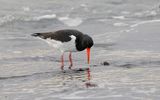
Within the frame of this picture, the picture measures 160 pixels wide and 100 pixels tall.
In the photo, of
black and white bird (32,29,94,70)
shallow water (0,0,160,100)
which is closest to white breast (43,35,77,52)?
black and white bird (32,29,94,70)

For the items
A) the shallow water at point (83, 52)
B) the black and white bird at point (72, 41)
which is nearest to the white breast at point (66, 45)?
the black and white bird at point (72, 41)

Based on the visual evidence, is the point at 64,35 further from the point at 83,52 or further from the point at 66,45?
the point at 83,52

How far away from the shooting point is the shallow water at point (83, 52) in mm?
10250

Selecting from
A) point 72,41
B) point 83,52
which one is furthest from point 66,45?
point 83,52

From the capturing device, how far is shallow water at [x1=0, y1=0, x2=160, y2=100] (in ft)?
33.6

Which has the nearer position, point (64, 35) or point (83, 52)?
point (64, 35)

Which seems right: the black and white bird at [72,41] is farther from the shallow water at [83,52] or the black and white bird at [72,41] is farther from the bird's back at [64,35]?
the shallow water at [83,52]

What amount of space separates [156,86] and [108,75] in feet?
5.16

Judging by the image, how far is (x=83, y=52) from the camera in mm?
15047

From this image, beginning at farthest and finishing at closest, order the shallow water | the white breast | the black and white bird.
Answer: the white breast < the black and white bird < the shallow water

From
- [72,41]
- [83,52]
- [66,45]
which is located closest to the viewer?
[72,41]

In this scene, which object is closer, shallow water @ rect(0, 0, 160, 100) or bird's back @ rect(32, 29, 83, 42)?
shallow water @ rect(0, 0, 160, 100)

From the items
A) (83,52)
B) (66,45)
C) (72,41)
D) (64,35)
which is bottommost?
(83,52)

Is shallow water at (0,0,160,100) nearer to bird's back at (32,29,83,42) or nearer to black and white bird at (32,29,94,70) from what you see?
black and white bird at (32,29,94,70)
